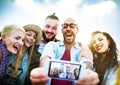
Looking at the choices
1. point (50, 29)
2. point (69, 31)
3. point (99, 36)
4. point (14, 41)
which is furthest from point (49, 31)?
point (99, 36)

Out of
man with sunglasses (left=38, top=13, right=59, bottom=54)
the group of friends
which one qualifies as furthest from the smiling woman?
man with sunglasses (left=38, top=13, right=59, bottom=54)

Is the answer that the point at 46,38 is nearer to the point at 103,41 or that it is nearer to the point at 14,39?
the point at 14,39

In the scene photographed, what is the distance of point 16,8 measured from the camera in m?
2.37

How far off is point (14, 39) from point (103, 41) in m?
0.65

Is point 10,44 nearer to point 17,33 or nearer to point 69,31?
point 17,33

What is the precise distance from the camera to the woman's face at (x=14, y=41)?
2.34m

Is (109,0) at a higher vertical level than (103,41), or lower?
higher

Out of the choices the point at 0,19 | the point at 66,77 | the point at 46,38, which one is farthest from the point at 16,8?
the point at 66,77

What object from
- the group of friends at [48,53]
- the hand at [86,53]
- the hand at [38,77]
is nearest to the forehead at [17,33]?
the group of friends at [48,53]

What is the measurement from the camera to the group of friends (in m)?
2.33

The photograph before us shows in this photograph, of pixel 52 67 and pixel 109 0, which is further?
pixel 109 0

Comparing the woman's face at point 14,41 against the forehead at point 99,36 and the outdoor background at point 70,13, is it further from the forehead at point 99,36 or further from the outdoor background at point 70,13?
the forehead at point 99,36

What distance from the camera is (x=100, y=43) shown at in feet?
7.82

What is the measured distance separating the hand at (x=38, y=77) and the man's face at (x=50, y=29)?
231 mm
